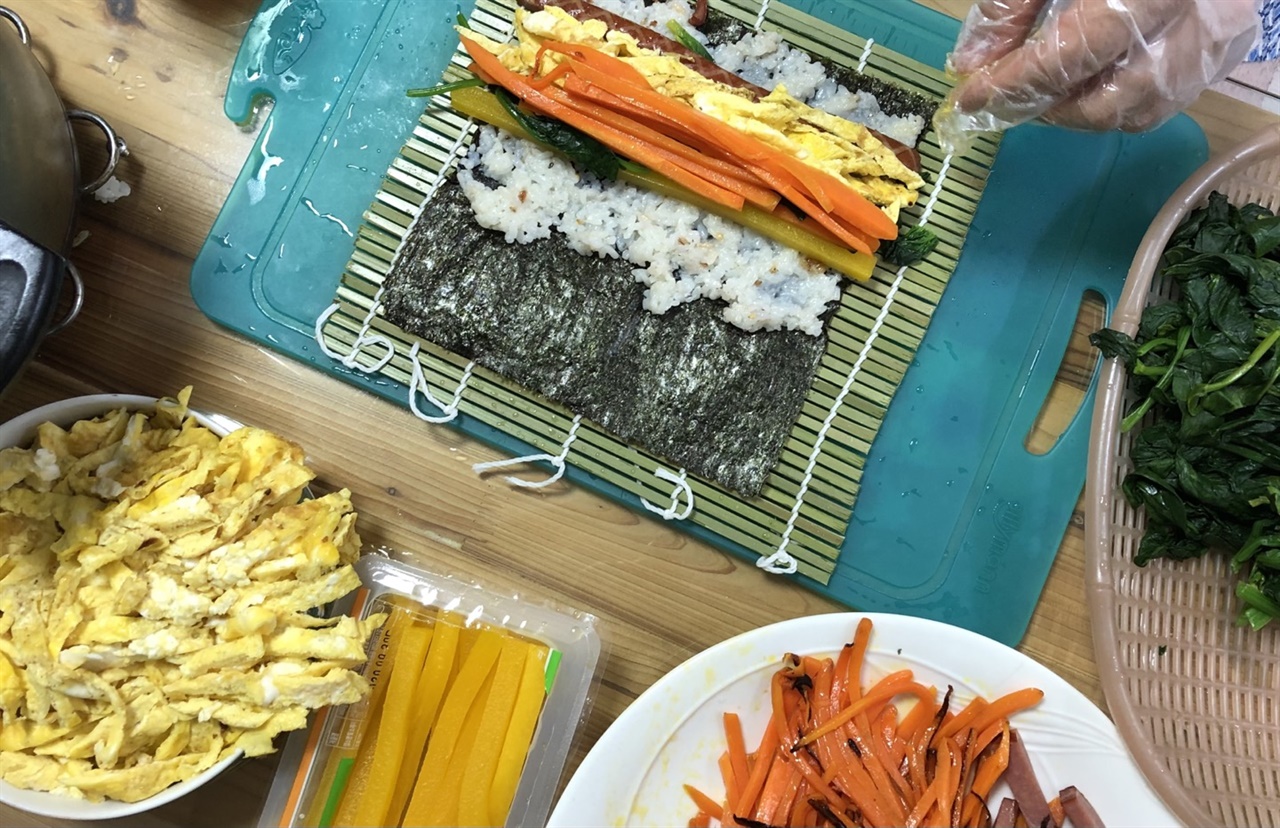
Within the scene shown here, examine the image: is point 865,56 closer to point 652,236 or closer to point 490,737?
point 652,236

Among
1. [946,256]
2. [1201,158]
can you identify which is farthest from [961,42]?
[1201,158]

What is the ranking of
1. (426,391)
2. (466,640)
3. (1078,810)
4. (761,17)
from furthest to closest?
(761,17) → (426,391) → (466,640) → (1078,810)

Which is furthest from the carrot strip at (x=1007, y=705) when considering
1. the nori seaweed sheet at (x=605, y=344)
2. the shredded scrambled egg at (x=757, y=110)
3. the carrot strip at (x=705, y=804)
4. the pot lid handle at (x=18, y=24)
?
the pot lid handle at (x=18, y=24)

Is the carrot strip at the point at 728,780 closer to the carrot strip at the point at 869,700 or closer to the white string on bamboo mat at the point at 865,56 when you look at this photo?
the carrot strip at the point at 869,700

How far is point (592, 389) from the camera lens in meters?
1.69

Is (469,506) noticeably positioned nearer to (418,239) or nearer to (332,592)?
(332,592)

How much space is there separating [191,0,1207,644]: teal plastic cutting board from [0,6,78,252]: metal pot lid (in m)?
0.26

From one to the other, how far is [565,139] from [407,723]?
1187 mm

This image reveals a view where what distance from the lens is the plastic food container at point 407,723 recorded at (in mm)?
1496

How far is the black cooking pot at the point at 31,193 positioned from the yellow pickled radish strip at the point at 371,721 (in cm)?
75

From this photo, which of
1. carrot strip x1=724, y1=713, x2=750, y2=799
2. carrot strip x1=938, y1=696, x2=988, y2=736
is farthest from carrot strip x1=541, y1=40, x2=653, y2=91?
carrot strip x1=938, y1=696, x2=988, y2=736

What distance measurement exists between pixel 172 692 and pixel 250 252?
2.94 feet

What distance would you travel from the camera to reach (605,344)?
5.58 ft

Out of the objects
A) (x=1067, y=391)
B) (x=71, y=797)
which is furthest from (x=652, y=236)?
(x=71, y=797)
